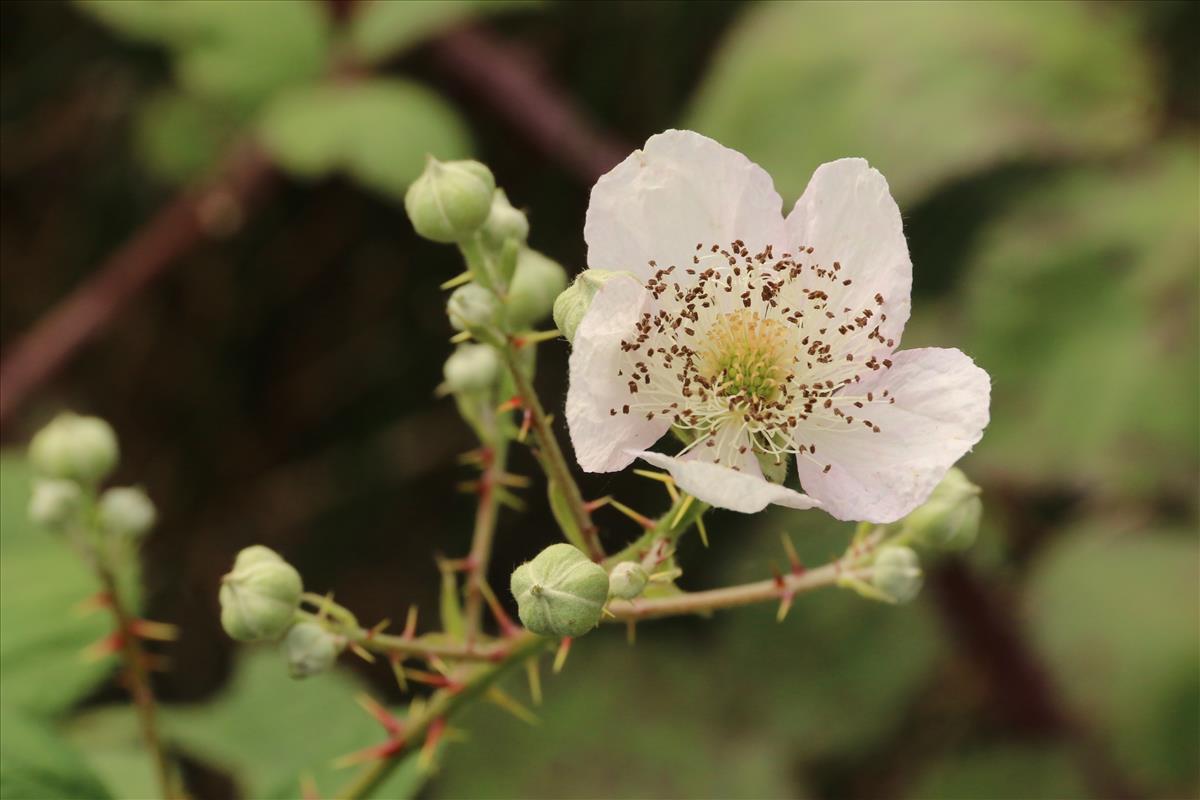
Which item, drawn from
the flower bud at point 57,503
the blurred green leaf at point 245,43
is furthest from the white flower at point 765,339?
the blurred green leaf at point 245,43

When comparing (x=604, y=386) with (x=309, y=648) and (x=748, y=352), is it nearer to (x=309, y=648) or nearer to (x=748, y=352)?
(x=748, y=352)

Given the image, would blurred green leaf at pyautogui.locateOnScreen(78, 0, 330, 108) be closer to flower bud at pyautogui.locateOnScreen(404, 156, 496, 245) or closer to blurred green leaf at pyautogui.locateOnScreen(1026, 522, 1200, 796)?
flower bud at pyautogui.locateOnScreen(404, 156, 496, 245)

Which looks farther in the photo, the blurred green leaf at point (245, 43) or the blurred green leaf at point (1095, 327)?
the blurred green leaf at point (245, 43)

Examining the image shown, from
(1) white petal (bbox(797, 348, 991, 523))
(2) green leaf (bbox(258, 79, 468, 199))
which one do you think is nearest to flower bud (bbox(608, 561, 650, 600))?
(1) white petal (bbox(797, 348, 991, 523))

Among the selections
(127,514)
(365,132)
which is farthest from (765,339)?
(365,132)

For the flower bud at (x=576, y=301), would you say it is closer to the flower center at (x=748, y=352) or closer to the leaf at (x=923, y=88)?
the flower center at (x=748, y=352)

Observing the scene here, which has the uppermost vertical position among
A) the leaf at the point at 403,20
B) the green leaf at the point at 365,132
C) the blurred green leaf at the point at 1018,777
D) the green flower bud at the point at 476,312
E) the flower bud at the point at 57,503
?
the leaf at the point at 403,20

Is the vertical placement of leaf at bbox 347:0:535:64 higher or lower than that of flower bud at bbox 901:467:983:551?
higher
